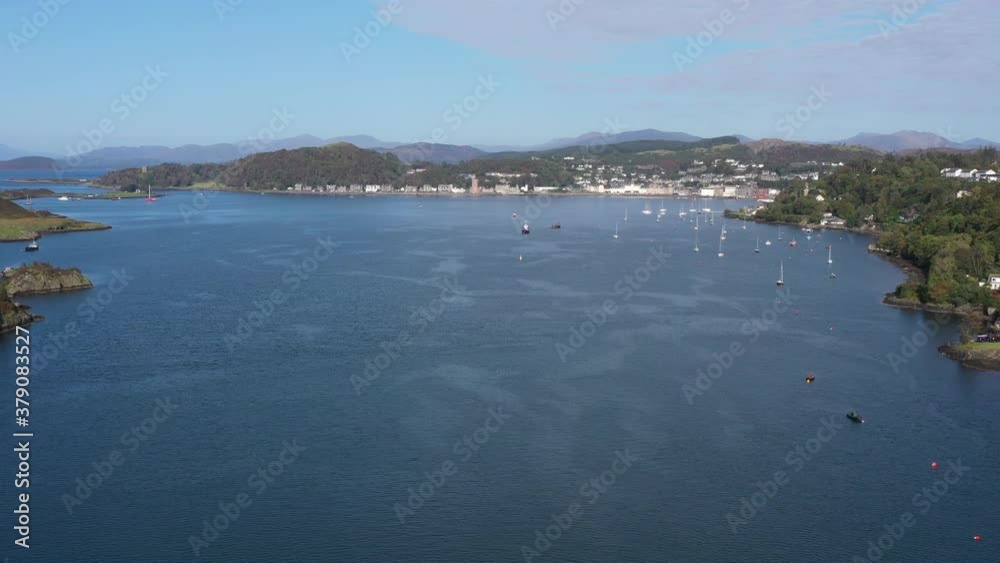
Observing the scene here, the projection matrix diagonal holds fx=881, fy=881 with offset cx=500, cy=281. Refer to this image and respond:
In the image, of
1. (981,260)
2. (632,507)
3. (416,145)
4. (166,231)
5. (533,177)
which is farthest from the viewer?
(416,145)

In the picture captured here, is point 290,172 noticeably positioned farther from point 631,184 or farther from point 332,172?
point 631,184

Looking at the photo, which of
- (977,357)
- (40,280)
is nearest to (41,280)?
(40,280)

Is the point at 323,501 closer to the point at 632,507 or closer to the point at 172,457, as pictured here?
the point at 172,457

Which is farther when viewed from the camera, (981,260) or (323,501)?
(981,260)

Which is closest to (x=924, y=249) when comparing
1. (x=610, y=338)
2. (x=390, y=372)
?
(x=610, y=338)

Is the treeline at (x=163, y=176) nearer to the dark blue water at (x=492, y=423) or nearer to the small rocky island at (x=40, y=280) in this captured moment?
the small rocky island at (x=40, y=280)

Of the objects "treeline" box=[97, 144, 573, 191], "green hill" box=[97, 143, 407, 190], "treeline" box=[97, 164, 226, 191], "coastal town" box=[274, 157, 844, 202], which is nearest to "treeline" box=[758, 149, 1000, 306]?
"coastal town" box=[274, 157, 844, 202]

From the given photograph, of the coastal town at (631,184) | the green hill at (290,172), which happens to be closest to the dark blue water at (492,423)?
the coastal town at (631,184)
